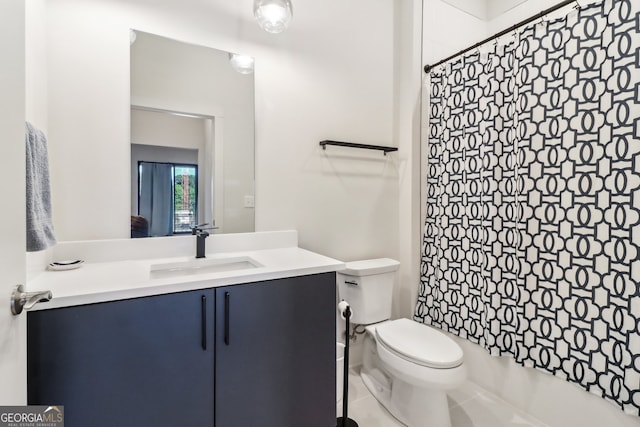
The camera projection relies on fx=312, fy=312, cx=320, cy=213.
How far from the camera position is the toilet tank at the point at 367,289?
1907mm

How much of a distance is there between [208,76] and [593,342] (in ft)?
7.51

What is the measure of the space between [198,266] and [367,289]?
99cm

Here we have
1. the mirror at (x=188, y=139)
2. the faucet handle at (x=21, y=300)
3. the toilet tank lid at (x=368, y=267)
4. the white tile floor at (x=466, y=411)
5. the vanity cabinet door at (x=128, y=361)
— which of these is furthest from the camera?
the toilet tank lid at (x=368, y=267)

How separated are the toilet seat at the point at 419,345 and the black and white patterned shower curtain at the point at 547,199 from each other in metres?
0.41

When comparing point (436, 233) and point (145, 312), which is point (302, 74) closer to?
point (436, 233)

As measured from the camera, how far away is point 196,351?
1.13m

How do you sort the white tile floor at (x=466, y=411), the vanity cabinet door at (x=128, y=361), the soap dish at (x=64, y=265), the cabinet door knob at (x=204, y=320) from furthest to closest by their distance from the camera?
the white tile floor at (x=466, y=411), the soap dish at (x=64, y=265), the cabinet door knob at (x=204, y=320), the vanity cabinet door at (x=128, y=361)

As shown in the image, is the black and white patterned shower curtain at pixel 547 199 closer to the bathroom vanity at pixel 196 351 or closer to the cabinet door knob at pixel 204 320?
the bathroom vanity at pixel 196 351

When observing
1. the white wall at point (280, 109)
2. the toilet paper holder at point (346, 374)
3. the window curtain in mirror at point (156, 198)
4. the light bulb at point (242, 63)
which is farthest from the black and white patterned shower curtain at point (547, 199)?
the window curtain in mirror at point (156, 198)

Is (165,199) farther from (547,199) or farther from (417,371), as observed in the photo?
(547,199)

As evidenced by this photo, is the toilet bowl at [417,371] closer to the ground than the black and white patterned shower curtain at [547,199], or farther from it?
closer to the ground

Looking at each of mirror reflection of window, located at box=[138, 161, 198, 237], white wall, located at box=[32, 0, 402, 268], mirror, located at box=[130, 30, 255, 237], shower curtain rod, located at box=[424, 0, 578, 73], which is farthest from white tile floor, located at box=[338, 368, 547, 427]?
shower curtain rod, located at box=[424, 0, 578, 73]

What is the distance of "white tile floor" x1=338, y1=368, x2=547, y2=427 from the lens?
1.68m

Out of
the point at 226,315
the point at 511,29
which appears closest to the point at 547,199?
the point at 511,29
